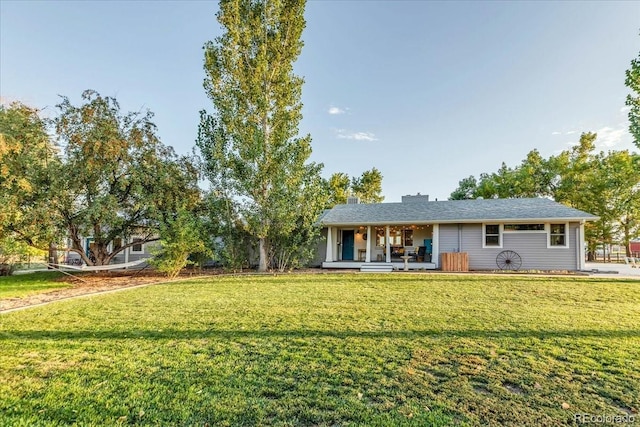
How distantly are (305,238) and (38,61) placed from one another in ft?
42.2

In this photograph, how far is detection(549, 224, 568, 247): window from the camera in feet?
42.9

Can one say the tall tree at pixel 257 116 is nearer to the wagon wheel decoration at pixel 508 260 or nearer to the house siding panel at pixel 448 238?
the house siding panel at pixel 448 238

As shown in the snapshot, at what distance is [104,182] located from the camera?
42.2 feet

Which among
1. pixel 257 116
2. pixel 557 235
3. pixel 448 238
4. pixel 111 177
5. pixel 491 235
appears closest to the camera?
pixel 111 177

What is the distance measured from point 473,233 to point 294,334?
11787 mm

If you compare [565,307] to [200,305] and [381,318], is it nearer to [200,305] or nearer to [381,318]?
[381,318]

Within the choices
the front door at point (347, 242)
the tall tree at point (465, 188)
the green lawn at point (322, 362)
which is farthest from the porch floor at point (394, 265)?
the tall tree at point (465, 188)

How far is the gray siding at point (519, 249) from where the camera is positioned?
12969 mm

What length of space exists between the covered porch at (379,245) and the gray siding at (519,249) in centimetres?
83

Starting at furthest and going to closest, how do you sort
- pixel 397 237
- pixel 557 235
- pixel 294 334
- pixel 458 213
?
pixel 397 237 < pixel 458 213 < pixel 557 235 < pixel 294 334

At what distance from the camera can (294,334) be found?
4.53 m

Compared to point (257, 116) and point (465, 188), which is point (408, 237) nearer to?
point (257, 116)

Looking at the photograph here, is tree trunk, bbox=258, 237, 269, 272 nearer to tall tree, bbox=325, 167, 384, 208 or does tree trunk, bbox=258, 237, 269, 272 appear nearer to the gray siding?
the gray siding

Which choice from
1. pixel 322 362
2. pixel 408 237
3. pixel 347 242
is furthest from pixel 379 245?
pixel 322 362
